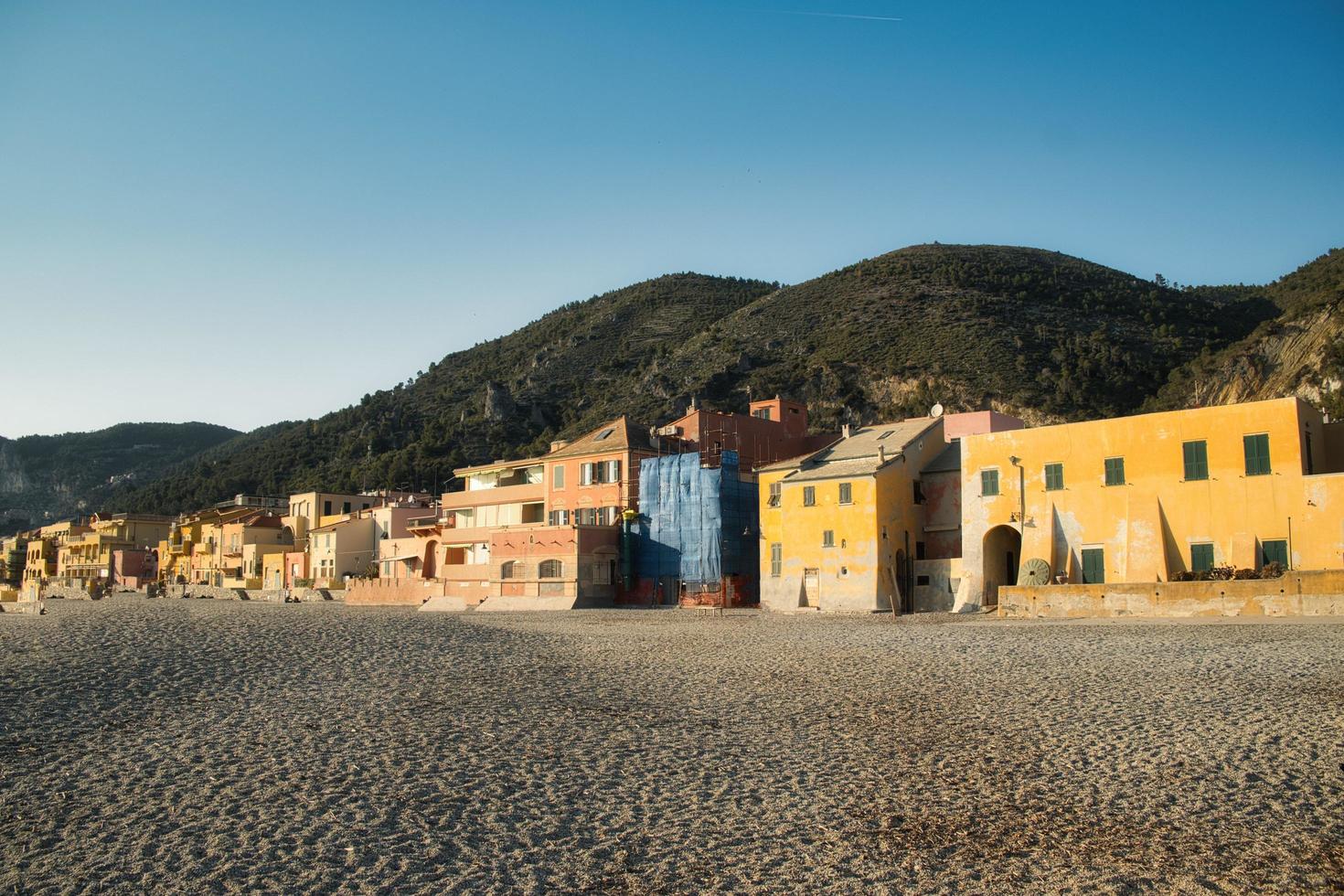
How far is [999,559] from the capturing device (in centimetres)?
3622

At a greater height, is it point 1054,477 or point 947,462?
point 947,462

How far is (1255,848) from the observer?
9.23 meters

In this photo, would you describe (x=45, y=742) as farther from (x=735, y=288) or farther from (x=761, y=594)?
(x=735, y=288)

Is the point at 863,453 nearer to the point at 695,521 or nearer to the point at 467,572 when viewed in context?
the point at 695,521

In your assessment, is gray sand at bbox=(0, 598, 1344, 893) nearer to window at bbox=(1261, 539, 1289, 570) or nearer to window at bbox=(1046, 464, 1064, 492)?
window at bbox=(1261, 539, 1289, 570)

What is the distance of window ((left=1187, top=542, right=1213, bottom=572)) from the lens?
3014 centimetres

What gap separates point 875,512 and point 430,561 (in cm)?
3158

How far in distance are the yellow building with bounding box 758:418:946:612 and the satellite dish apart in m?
4.71

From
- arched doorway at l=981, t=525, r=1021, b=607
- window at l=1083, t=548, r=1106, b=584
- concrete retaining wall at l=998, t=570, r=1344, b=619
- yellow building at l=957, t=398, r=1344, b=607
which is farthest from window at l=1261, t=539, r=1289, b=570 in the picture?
arched doorway at l=981, t=525, r=1021, b=607

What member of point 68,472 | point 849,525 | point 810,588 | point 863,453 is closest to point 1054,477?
point 849,525

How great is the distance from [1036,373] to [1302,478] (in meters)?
51.2

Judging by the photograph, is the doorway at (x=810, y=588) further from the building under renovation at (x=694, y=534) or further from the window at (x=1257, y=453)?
the window at (x=1257, y=453)

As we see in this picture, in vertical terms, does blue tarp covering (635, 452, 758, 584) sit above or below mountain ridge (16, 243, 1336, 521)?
below

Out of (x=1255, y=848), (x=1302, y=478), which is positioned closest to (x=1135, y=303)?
(x=1302, y=478)
